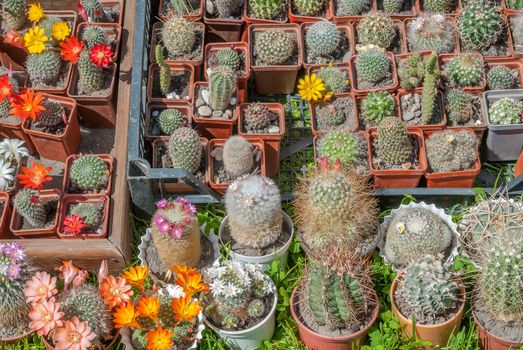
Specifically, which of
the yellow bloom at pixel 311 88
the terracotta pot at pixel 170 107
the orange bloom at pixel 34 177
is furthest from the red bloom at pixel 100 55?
the yellow bloom at pixel 311 88

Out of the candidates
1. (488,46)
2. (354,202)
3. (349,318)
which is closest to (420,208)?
(354,202)

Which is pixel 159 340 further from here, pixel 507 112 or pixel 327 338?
pixel 507 112

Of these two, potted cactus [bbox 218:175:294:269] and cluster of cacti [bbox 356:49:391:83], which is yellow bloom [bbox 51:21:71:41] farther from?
cluster of cacti [bbox 356:49:391:83]

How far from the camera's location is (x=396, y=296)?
197 inches

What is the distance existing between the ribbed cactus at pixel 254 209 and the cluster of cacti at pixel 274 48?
1362 millimetres

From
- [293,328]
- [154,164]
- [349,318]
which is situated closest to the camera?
[349,318]

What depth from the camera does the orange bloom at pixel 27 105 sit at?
220 inches

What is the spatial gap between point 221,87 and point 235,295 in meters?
1.63

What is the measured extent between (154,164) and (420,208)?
1933mm

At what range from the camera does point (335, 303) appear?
4691 millimetres

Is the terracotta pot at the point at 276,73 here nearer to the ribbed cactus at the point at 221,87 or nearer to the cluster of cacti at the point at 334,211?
the ribbed cactus at the point at 221,87

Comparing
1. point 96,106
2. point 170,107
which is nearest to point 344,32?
point 170,107

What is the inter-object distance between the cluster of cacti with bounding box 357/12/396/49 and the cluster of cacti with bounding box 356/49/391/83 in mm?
181

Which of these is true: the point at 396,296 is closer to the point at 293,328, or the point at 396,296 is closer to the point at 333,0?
the point at 293,328
